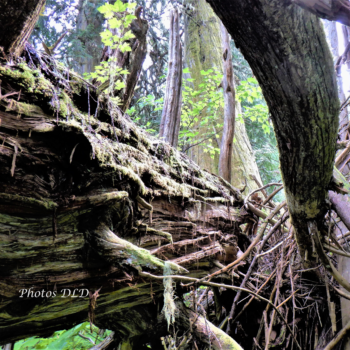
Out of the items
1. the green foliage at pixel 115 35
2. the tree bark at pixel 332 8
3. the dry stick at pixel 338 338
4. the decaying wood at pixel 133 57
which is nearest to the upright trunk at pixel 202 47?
the decaying wood at pixel 133 57

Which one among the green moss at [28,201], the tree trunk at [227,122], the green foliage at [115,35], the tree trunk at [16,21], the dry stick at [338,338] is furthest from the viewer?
the tree trunk at [227,122]

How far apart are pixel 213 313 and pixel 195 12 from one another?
28.8 feet

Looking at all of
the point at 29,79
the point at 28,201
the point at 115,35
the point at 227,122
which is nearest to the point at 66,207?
the point at 28,201

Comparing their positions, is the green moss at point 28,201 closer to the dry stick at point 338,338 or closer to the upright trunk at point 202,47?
the dry stick at point 338,338

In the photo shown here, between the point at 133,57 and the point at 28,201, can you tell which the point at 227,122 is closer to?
the point at 133,57

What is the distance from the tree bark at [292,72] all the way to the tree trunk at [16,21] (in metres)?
1.12

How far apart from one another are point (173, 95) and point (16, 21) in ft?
10.4

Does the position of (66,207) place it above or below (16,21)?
below

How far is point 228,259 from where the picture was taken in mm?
3277

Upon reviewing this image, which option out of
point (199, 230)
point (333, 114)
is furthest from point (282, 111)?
point (199, 230)

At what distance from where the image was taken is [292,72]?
1.22 metres

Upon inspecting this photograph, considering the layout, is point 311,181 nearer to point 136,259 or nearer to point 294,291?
point 136,259

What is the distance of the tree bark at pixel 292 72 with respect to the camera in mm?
1105

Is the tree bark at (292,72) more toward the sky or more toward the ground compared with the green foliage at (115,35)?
more toward the ground
